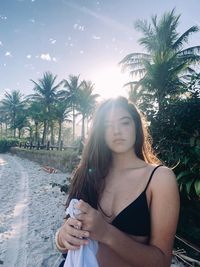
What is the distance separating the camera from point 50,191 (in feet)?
33.8

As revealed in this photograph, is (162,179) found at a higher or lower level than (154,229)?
higher

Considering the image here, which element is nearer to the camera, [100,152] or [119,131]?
[119,131]

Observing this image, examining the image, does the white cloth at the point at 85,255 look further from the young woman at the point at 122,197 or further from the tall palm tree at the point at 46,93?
the tall palm tree at the point at 46,93

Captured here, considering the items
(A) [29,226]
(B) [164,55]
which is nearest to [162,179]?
(A) [29,226]

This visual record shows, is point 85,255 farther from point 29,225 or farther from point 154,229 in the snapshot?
point 29,225

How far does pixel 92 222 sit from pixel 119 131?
59 cm

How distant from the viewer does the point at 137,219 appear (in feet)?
4.01

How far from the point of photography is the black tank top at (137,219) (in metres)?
1.22

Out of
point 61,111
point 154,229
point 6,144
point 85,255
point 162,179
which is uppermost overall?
point 61,111

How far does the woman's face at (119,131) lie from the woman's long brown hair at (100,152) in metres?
0.04

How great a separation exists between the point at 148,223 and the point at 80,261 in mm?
351

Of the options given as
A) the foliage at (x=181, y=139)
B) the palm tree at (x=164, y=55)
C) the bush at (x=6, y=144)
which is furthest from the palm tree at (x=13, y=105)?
the foliage at (x=181, y=139)

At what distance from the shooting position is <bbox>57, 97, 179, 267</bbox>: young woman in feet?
3.56

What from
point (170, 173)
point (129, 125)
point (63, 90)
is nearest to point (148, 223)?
point (170, 173)
